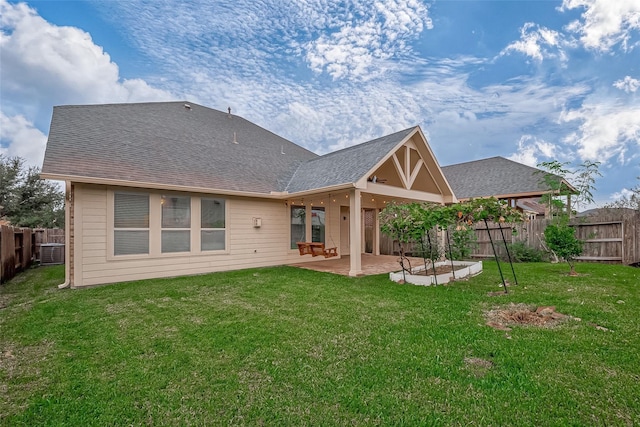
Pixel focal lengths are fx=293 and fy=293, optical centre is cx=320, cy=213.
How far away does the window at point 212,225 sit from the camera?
878cm

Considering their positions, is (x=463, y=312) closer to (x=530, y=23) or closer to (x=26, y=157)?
(x=530, y=23)

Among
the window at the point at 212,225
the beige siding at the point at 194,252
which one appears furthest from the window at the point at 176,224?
the window at the point at 212,225

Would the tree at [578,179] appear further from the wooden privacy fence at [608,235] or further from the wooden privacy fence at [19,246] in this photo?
the wooden privacy fence at [19,246]

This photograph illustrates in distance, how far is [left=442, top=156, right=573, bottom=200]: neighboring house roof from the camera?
14.1m

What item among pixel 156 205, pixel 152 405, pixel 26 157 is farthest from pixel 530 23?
pixel 26 157

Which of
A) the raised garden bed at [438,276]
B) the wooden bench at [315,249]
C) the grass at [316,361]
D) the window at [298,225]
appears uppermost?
the window at [298,225]

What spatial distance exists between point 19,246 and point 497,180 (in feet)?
68.4

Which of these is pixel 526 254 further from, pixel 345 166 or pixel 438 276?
pixel 345 166

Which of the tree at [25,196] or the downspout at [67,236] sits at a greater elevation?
the tree at [25,196]

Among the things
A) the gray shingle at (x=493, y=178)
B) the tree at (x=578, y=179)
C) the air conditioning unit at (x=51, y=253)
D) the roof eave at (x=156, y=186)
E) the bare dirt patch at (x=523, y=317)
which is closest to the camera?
the bare dirt patch at (x=523, y=317)

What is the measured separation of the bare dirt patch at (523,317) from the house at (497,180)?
10.5 m

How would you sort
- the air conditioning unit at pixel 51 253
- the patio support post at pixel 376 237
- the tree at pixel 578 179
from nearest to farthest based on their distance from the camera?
the tree at pixel 578 179 → the air conditioning unit at pixel 51 253 → the patio support post at pixel 376 237

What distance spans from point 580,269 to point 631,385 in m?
7.90

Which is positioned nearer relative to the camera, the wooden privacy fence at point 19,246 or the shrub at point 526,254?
the wooden privacy fence at point 19,246
